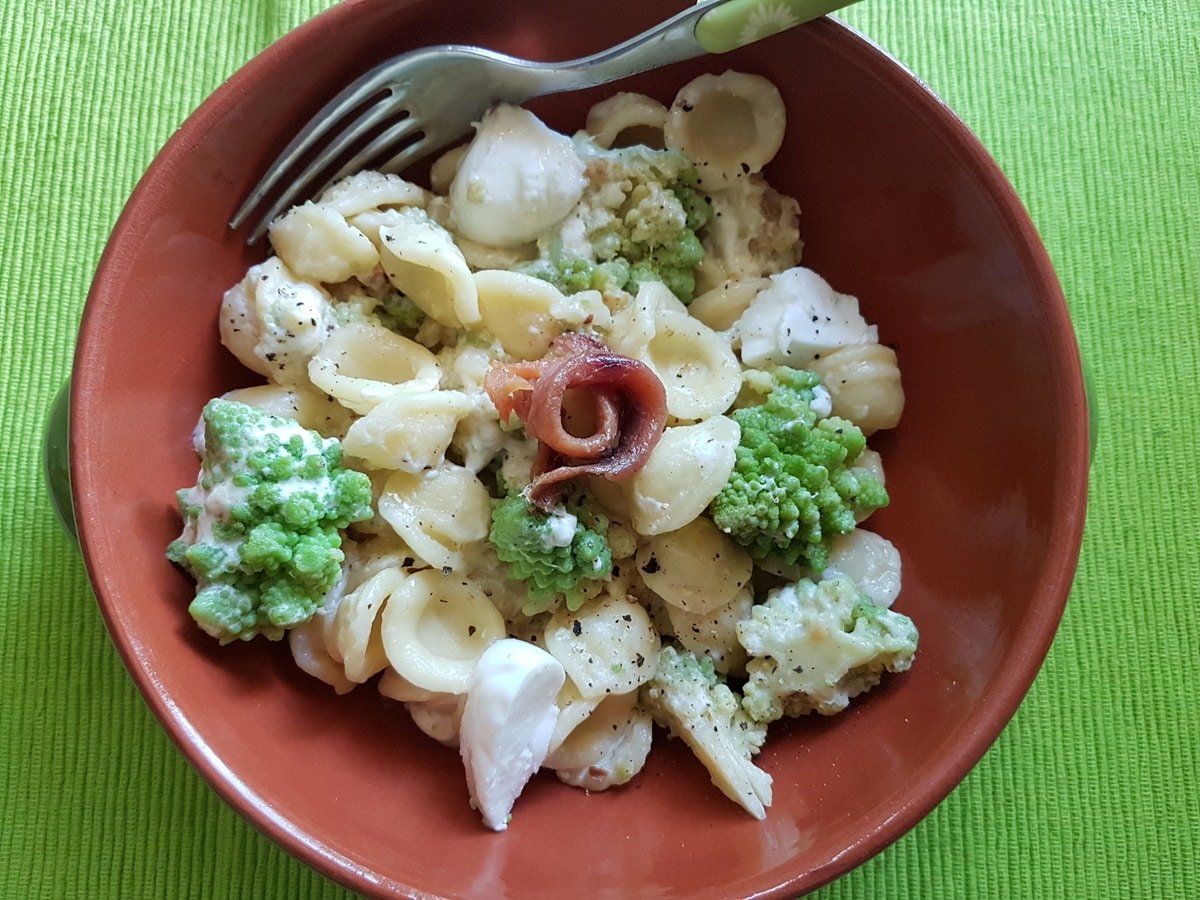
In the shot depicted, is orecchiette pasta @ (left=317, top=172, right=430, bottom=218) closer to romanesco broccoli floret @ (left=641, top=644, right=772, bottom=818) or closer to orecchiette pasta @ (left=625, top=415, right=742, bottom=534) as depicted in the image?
orecchiette pasta @ (left=625, top=415, right=742, bottom=534)

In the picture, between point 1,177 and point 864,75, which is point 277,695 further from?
point 864,75

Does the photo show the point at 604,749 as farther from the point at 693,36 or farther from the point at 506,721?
the point at 693,36

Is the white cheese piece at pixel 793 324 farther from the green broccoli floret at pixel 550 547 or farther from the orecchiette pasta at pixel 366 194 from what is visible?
the orecchiette pasta at pixel 366 194

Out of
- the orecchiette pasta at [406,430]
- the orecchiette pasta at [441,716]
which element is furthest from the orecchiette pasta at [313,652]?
the orecchiette pasta at [406,430]

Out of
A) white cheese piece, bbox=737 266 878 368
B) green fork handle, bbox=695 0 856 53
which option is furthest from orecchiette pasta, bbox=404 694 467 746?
green fork handle, bbox=695 0 856 53

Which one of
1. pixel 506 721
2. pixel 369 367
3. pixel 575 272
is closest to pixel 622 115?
pixel 575 272

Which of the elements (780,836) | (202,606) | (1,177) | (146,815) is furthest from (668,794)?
(1,177)
